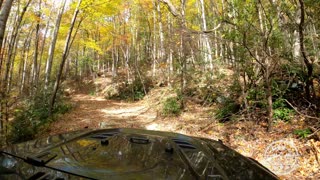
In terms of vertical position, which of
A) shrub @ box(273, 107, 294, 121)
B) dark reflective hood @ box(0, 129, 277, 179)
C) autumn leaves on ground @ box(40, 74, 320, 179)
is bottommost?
autumn leaves on ground @ box(40, 74, 320, 179)

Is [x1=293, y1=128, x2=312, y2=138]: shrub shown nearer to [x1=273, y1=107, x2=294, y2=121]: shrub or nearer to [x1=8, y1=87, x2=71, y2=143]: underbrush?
[x1=273, y1=107, x2=294, y2=121]: shrub

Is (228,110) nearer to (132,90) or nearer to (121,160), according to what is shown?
(121,160)

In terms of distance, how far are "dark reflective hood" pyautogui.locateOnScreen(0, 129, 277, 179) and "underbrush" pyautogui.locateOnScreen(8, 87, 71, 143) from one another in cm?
626

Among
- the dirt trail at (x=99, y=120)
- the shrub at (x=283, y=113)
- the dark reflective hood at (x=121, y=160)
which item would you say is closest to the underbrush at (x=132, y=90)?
the dirt trail at (x=99, y=120)

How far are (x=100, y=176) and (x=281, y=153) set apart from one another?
5779mm

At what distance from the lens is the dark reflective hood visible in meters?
1.36

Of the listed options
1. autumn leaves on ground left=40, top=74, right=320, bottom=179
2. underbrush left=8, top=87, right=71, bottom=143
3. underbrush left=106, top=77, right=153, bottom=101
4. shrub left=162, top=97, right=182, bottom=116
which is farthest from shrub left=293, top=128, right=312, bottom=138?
underbrush left=106, top=77, right=153, bottom=101

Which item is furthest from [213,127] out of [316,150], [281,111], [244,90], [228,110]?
[316,150]

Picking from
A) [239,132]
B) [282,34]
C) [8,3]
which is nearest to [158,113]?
[239,132]

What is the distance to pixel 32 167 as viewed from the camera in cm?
144

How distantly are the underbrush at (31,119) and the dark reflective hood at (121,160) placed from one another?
20.5ft

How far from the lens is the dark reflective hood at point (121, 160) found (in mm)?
1356

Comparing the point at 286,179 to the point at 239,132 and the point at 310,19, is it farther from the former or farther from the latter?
the point at 310,19

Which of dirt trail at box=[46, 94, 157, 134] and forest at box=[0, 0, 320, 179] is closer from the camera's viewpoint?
Result: forest at box=[0, 0, 320, 179]
